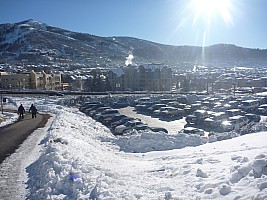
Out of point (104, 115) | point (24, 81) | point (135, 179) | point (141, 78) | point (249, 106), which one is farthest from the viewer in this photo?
point (141, 78)

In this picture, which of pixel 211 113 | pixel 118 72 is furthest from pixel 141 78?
pixel 211 113

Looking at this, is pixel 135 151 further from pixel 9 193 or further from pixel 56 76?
pixel 56 76

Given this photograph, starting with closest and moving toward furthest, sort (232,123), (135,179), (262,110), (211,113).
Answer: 1. (135,179)
2. (232,123)
3. (211,113)
4. (262,110)

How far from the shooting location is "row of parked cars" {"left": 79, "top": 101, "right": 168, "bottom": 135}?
23.6 metres

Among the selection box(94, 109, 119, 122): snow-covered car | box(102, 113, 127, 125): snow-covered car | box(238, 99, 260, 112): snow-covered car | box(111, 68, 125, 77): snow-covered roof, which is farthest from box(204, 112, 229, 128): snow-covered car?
box(111, 68, 125, 77): snow-covered roof

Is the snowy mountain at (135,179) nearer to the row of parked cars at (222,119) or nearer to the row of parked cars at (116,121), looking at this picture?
the row of parked cars at (116,121)

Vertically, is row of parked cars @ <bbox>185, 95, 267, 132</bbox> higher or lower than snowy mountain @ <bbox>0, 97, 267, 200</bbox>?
lower

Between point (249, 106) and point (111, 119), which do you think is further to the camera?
point (249, 106)

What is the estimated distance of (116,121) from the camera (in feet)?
97.0

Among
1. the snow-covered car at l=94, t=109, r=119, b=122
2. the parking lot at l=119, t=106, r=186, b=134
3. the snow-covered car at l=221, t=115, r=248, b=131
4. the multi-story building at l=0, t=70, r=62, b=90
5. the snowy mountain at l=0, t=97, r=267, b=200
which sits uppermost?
the multi-story building at l=0, t=70, r=62, b=90

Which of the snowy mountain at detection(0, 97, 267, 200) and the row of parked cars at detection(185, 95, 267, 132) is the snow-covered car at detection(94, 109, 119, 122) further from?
the snowy mountain at detection(0, 97, 267, 200)

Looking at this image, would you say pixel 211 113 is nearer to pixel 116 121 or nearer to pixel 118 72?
pixel 116 121

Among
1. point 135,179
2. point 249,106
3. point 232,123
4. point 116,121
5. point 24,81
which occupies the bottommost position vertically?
point 232,123

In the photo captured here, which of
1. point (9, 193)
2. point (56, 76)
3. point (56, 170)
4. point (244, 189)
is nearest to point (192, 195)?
point (244, 189)
